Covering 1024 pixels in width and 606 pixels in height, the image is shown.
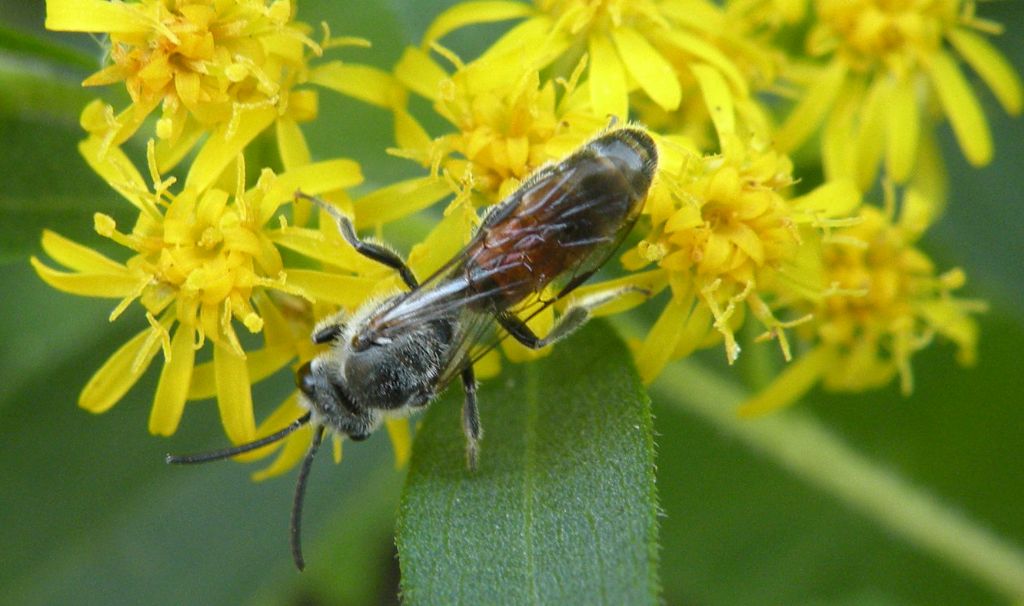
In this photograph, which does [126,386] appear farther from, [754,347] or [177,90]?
[754,347]

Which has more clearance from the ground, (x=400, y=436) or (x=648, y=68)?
(x=648, y=68)

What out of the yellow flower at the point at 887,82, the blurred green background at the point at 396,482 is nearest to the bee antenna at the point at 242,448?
the blurred green background at the point at 396,482

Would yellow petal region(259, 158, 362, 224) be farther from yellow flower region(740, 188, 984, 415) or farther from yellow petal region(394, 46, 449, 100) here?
yellow flower region(740, 188, 984, 415)

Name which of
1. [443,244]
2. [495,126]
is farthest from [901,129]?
A: [443,244]

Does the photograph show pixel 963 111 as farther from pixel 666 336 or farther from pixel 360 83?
pixel 360 83

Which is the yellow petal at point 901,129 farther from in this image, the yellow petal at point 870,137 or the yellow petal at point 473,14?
the yellow petal at point 473,14

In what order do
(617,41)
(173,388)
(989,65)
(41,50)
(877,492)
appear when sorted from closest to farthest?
(173,388)
(41,50)
(617,41)
(989,65)
(877,492)
